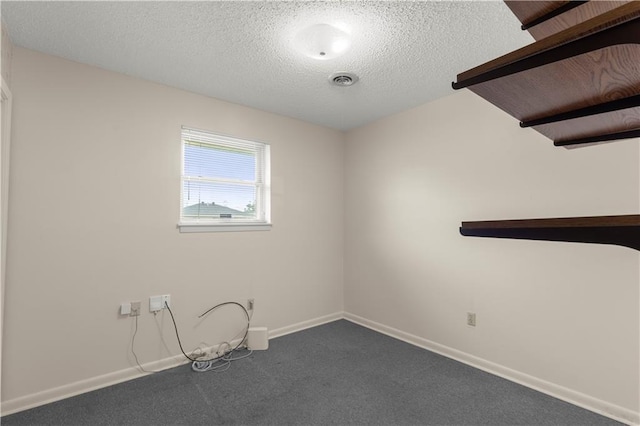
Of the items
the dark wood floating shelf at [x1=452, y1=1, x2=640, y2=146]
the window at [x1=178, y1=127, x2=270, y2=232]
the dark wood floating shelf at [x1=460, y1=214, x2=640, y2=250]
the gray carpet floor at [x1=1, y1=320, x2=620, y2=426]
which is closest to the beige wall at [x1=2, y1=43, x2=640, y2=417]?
the window at [x1=178, y1=127, x2=270, y2=232]

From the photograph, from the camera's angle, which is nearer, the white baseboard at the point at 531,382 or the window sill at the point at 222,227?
the white baseboard at the point at 531,382

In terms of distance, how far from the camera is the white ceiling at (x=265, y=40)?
1806 millimetres

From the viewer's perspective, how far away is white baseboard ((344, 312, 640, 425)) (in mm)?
2054

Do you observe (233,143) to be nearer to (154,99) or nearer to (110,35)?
(154,99)

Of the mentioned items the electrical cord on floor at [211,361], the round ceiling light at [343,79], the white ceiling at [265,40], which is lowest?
the electrical cord on floor at [211,361]

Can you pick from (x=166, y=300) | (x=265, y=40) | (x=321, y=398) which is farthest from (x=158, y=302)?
(x=265, y=40)

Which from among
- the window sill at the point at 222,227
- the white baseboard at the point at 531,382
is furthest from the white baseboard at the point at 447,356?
the window sill at the point at 222,227

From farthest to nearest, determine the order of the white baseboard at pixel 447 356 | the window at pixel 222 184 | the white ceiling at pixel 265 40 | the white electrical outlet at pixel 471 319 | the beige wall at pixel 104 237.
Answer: the window at pixel 222 184
the white electrical outlet at pixel 471 319
the beige wall at pixel 104 237
the white baseboard at pixel 447 356
the white ceiling at pixel 265 40

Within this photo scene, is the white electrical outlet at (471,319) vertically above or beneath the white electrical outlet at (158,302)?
beneath

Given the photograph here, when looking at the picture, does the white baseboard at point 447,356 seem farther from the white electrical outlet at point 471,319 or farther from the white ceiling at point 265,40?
the white ceiling at point 265,40

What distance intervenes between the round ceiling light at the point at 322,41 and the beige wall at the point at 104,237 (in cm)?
133

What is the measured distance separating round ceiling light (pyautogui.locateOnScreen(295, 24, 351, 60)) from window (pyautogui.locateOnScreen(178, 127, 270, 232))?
4.57 ft

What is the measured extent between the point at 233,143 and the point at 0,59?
1.70 meters

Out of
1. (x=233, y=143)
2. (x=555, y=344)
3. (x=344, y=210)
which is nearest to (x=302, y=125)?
(x=233, y=143)
